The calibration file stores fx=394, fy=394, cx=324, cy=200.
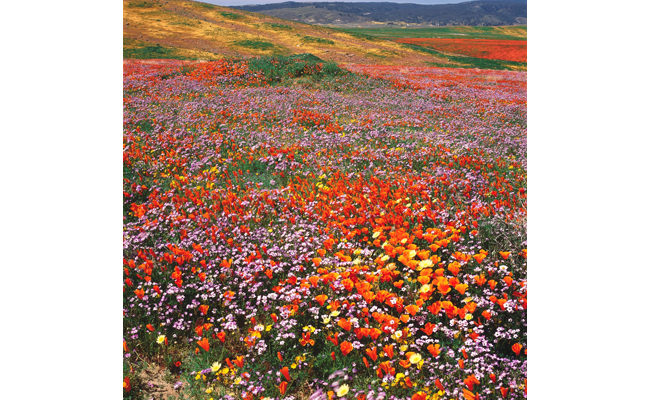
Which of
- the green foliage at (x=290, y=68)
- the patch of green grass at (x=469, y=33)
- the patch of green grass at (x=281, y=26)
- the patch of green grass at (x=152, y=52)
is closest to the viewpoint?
the patch of green grass at (x=152, y=52)

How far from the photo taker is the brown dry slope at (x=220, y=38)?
6.37 m

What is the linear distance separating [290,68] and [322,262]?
415 inches

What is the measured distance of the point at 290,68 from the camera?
12.4 metres

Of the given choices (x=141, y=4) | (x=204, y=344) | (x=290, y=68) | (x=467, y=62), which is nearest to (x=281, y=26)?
(x=290, y=68)

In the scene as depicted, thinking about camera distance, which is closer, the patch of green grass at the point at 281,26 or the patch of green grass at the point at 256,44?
the patch of green grass at the point at 256,44

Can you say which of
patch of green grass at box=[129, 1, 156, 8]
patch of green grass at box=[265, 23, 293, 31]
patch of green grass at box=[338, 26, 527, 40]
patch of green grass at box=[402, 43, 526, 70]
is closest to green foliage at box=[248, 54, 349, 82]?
patch of green grass at box=[129, 1, 156, 8]

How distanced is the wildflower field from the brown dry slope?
1162 mm

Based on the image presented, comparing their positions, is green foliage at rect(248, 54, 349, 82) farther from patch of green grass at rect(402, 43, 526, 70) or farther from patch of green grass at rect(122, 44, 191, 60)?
patch of green grass at rect(402, 43, 526, 70)

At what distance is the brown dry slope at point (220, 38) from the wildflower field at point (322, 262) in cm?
116

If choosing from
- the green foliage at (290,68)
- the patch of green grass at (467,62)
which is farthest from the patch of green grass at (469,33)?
the green foliage at (290,68)

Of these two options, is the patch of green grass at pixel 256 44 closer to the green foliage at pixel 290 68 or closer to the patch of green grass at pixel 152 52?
the green foliage at pixel 290 68

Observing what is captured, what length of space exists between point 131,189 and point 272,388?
279 cm
